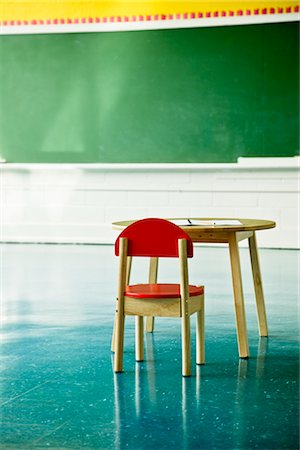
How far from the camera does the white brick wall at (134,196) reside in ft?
32.0

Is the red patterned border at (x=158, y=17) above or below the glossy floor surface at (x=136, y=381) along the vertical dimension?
above

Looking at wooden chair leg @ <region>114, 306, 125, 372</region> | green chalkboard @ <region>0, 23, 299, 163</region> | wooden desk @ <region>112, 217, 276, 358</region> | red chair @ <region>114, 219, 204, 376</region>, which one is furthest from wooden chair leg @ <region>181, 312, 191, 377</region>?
green chalkboard @ <region>0, 23, 299, 163</region>

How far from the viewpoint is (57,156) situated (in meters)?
10.4

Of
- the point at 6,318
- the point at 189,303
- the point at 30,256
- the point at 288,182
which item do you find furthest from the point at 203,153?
the point at 189,303

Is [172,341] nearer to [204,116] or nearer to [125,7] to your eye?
[204,116]

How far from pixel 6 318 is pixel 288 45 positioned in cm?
582

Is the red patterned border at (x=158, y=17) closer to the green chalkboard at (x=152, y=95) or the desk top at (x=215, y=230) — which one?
the green chalkboard at (x=152, y=95)

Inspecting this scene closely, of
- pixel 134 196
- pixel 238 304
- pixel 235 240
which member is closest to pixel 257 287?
pixel 238 304

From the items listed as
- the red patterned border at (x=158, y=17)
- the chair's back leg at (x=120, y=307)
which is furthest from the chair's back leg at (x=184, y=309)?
the red patterned border at (x=158, y=17)

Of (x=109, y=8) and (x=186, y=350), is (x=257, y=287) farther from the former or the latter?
(x=109, y=8)

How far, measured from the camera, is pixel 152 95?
1008 centimetres

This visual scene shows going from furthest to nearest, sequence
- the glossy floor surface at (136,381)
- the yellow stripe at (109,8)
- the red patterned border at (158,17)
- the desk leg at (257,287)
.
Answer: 1. the yellow stripe at (109,8)
2. the red patterned border at (158,17)
3. the desk leg at (257,287)
4. the glossy floor surface at (136,381)

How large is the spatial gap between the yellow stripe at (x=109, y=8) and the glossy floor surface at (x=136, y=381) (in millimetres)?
4548

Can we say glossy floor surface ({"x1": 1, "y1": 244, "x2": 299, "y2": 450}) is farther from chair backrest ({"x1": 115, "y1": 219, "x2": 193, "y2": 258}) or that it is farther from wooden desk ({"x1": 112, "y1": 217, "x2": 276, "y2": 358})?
chair backrest ({"x1": 115, "y1": 219, "x2": 193, "y2": 258})
